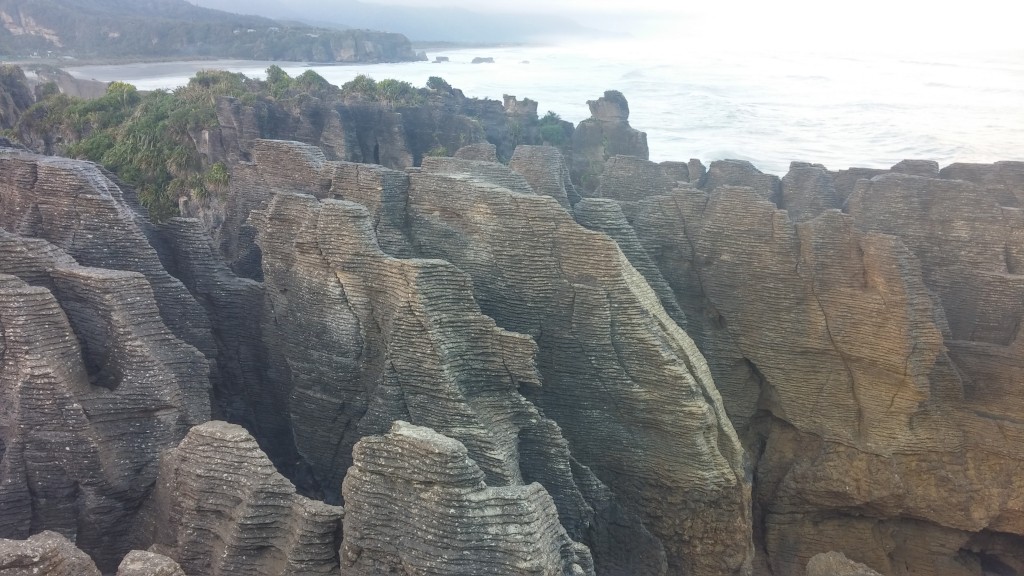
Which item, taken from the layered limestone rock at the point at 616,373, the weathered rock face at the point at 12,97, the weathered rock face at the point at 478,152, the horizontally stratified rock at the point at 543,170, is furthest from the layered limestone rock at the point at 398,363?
the weathered rock face at the point at 12,97

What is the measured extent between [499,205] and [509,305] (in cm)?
155

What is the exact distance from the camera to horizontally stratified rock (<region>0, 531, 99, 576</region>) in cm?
645

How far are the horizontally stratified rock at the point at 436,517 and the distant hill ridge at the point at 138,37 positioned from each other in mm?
90511

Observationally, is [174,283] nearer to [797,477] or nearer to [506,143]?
[797,477]

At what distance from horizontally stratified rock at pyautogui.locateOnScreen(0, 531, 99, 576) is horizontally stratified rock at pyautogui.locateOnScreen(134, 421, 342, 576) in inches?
53.7

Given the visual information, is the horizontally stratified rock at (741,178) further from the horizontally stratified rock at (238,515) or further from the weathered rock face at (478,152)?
the horizontally stratified rock at (238,515)

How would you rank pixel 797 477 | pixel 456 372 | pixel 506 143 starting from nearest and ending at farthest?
pixel 456 372 → pixel 797 477 → pixel 506 143

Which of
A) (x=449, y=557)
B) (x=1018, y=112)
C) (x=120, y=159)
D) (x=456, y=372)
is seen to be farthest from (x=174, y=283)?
(x=1018, y=112)

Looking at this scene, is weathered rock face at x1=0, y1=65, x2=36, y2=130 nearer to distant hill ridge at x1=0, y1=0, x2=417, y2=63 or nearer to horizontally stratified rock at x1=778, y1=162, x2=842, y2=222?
horizontally stratified rock at x1=778, y1=162, x2=842, y2=222

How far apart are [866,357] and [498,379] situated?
6.60 m

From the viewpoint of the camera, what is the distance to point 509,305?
11.5m

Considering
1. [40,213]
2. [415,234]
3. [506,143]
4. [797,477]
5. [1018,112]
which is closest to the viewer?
[40,213]

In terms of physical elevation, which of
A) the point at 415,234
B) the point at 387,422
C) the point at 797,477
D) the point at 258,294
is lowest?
the point at 797,477

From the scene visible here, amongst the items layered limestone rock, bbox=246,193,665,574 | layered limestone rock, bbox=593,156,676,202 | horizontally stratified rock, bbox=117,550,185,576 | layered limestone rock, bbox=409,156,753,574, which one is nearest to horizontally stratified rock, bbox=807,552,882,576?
layered limestone rock, bbox=409,156,753,574
